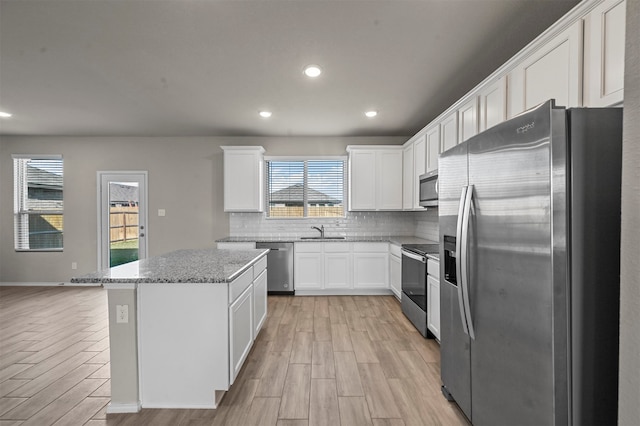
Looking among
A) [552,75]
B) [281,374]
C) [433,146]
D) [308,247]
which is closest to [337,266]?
[308,247]

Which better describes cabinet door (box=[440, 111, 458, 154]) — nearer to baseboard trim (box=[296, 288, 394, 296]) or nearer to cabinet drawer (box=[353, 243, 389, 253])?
cabinet drawer (box=[353, 243, 389, 253])

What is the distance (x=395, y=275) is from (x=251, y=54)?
3.30 m

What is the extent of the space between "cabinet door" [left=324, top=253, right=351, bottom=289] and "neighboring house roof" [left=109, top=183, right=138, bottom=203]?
361 centimetres

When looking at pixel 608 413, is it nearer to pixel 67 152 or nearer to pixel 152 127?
pixel 152 127

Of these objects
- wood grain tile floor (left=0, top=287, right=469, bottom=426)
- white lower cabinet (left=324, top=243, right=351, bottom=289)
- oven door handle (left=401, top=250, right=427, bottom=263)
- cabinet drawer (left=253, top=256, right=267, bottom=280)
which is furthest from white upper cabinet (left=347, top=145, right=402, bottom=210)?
cabinet drawer (left=253, top=256, right=267, bottom=280)

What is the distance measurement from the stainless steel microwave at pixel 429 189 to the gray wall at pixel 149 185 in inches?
79.5

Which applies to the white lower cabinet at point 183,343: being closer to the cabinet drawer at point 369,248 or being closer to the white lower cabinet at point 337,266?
the white lower cabinet at point 337,266

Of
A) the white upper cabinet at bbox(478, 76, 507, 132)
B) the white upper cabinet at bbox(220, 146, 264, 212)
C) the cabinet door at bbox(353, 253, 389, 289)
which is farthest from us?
the white upper cabinet at bbox(220, 146, 264, 212)

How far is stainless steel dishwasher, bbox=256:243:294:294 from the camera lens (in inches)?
185

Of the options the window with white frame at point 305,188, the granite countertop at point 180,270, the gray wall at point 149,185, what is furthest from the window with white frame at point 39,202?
the granite countertop at point 180,270

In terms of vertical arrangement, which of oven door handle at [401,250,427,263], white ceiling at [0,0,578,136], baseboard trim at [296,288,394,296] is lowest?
baseboard trim at [296,288,394,296]

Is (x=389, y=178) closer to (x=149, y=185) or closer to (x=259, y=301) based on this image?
(x=259, y=301)

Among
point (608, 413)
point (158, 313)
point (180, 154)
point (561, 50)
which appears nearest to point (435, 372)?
point (608, 413)

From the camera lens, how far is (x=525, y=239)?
1304 millimetres
